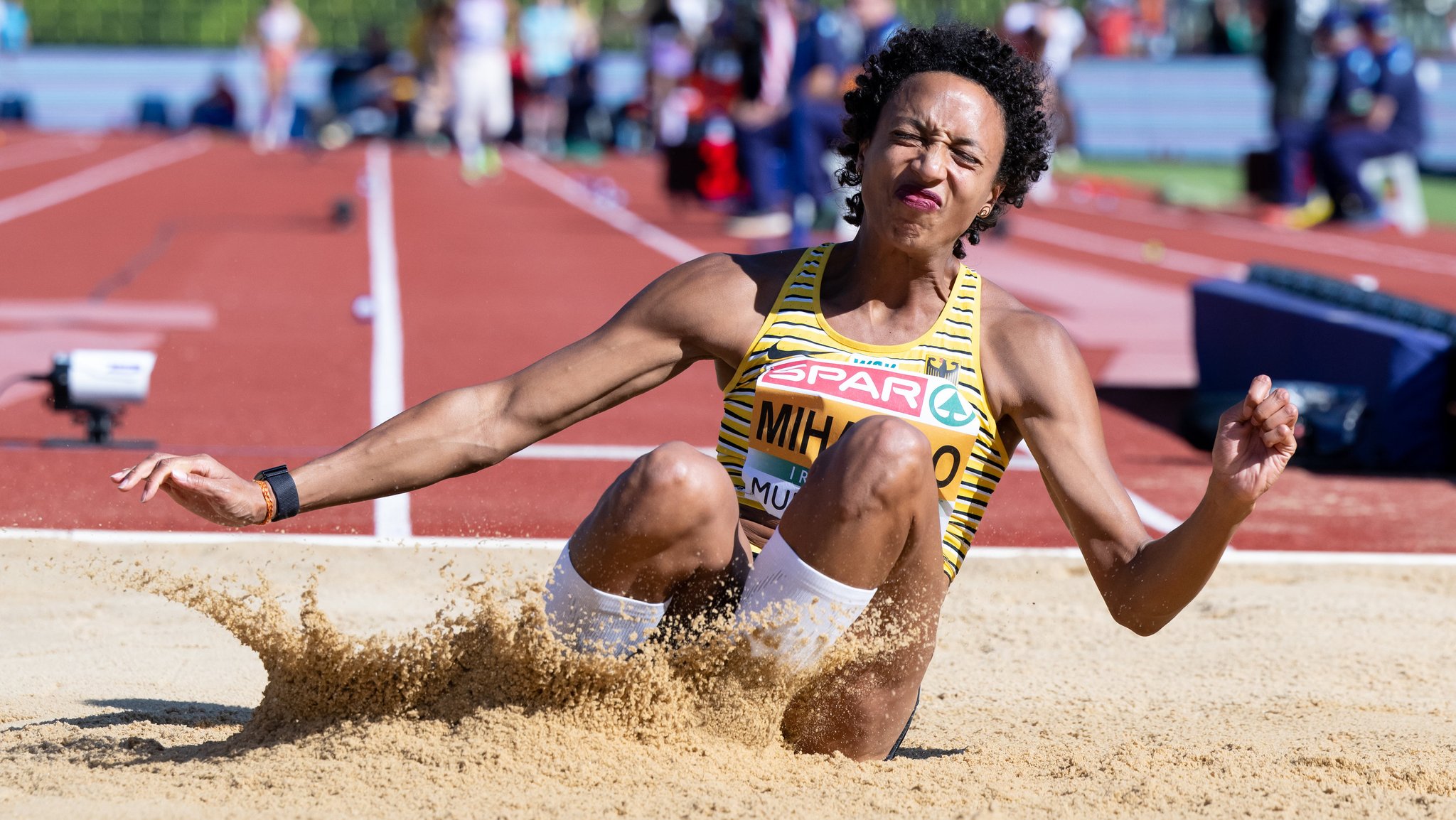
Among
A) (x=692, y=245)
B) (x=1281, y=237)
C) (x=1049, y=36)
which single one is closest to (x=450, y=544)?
(x=692, y=245)

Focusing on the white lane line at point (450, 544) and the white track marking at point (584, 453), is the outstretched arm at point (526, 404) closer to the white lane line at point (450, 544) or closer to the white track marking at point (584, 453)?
the white lane line at point (450, 544)

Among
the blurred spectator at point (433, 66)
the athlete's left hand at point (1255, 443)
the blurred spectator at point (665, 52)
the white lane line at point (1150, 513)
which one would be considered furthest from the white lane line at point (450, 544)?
the blurred spectator at point (665, 52)

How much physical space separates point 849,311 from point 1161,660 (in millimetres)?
1805

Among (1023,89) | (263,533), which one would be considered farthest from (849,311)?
(263,533)

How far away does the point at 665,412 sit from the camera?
7.85m

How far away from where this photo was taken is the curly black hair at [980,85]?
341 centimetres

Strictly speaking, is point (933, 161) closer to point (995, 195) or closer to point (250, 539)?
point (995, 195)

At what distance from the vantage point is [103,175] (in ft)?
68.2

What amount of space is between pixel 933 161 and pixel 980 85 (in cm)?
23

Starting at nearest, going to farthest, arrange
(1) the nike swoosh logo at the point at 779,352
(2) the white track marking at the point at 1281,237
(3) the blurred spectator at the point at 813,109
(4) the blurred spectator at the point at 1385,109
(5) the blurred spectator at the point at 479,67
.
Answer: (1) the nike swoosh logo at the point at 779,352, (3) the blurred spectator at the point at 813,109, (2) the white track marking at the point at 1281,237, (4) the blurred spectator at the point at 1385,109, (5) the blurred spectator at the point at 479,67

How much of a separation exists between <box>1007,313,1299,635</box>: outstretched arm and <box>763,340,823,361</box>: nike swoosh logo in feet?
1.27

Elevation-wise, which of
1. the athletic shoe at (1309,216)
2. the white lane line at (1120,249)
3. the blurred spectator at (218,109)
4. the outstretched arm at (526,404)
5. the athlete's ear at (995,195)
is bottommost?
the blurred spectator at (218,109)

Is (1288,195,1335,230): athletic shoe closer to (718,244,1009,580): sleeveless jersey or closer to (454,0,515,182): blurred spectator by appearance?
(454,0,515,182): blurred spectator

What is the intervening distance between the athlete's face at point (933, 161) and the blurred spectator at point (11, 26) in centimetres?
2972
